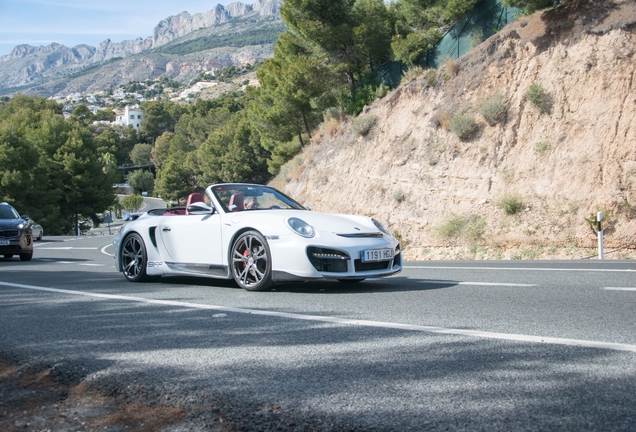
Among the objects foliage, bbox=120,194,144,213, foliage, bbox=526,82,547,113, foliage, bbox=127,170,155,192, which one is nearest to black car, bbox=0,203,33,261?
foliage, bbox=526,82,547,113

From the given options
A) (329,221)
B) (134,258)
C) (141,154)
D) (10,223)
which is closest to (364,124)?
(10,223)

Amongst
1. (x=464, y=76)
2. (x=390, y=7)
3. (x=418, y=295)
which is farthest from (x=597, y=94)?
(x=418, y=295)

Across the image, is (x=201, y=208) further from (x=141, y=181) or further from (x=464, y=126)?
(x=141, y=181)

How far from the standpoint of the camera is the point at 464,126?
2203cm

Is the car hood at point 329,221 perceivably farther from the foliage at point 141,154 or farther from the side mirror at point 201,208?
the foliage at point 141,154

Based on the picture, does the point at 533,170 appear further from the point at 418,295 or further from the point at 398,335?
the point at 398,335

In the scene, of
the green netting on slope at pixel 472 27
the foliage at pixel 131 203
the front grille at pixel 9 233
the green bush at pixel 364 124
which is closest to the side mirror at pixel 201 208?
the front grille at pixel 9 233

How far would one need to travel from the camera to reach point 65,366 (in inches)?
170

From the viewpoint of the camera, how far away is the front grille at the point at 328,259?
719 centimetres

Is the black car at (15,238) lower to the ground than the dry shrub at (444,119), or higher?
lower

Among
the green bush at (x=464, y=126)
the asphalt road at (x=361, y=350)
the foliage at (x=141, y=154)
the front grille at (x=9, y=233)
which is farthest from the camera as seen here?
the foliage at (x=141, y=154)

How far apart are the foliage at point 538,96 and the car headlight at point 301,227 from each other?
15542mm

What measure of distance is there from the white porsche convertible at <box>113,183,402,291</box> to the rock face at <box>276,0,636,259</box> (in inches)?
396

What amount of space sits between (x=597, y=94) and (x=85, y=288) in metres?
16.8
